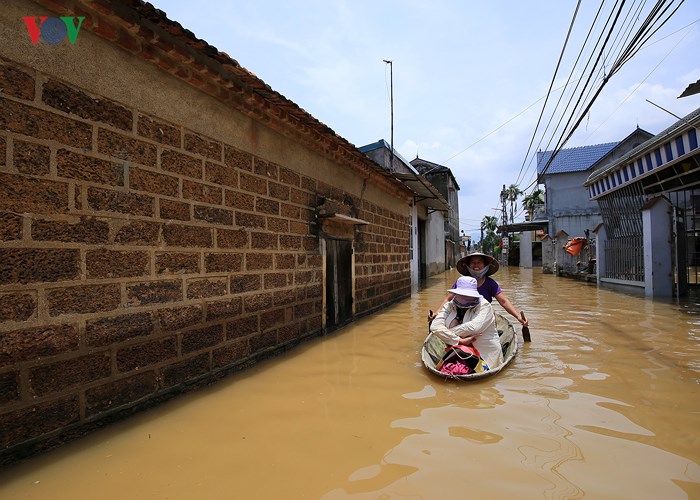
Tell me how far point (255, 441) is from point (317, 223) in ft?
12.5

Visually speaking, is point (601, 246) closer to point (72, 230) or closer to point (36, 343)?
point (72, 230)

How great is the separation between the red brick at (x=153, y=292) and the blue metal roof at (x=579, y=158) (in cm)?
2850

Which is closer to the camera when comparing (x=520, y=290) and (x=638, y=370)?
(x=638, y=370)

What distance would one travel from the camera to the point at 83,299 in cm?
279

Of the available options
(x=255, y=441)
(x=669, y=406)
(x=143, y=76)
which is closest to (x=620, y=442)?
(x=669, y=406)

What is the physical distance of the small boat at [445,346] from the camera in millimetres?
3951

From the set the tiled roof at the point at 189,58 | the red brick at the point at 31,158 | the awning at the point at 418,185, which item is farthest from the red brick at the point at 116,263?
the awning at the point at 418,185

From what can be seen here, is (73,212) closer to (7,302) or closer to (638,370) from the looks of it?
(7,302)

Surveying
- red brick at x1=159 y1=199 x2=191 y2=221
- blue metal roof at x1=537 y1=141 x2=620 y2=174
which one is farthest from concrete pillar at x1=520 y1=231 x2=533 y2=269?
red brick at x1=159 y1=199 x2=191 y2=221

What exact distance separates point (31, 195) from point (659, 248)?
12.9 m

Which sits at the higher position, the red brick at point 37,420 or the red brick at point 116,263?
the red brick at point 116,263

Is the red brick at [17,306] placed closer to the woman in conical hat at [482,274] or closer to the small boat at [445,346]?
the small boat at [445,346]

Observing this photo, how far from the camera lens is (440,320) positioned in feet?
14.2

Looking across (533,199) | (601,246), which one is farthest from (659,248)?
(533,199)
